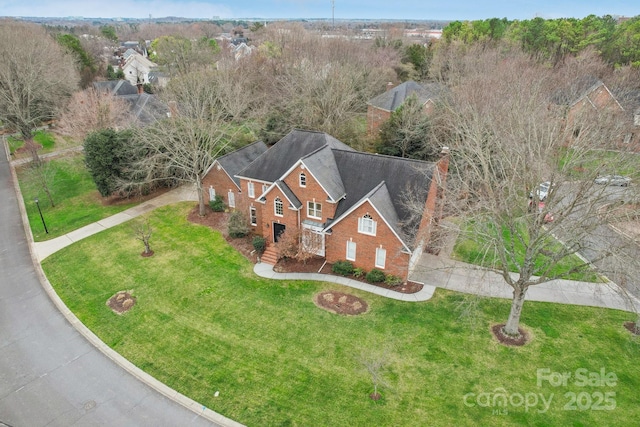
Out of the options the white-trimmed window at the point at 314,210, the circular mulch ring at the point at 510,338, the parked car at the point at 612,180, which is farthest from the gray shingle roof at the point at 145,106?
the parked car at the point at 612,180

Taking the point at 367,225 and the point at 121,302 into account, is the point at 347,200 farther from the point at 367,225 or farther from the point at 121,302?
the point at 121,302

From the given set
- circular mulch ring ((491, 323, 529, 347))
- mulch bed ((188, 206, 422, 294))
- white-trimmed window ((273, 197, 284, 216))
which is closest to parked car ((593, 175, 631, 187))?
circular mulch ring ((491, 323, 529, 347))

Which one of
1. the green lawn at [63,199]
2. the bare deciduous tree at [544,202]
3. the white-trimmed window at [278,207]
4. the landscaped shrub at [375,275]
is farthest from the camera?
the green lawn at [63,199]

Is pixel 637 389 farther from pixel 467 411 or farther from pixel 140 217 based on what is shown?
pixel 140 217

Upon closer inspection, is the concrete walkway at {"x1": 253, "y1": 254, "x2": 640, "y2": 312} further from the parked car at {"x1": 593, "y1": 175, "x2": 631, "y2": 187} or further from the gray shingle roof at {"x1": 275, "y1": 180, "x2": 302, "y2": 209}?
the parked car at {"x1": 593, "y1": 175, "x2": 631, "y2": 187}

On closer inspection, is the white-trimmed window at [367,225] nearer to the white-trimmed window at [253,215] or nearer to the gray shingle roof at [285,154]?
the gray shingle roof at [285,154]

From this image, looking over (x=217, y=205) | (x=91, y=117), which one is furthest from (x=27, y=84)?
(x=217, y=205)

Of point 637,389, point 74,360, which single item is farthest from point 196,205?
point 637,389
